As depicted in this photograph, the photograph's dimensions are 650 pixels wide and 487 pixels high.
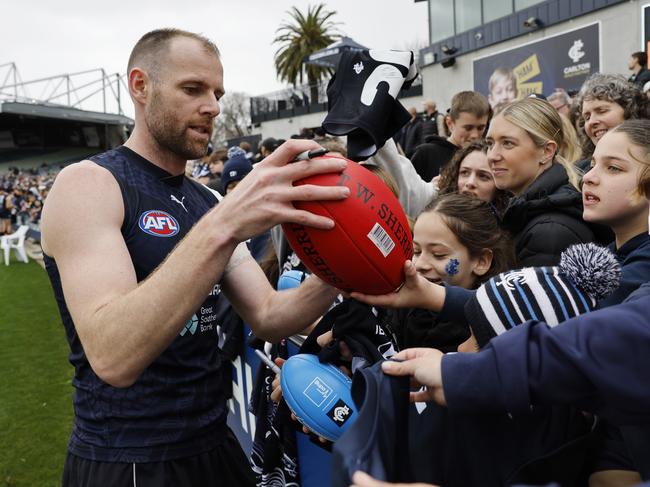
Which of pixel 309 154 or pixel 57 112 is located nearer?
pixel 309 154

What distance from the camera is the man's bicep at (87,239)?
158 centimetres

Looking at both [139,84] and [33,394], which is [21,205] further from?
[139,84]

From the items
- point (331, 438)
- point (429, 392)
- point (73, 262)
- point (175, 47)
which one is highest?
point (175, 47)

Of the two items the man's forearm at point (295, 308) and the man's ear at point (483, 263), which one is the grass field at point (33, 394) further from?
the man's ear at point (483, 263)

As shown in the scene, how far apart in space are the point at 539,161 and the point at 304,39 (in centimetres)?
3541

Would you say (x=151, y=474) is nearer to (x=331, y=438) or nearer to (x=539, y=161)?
(x=331, y=438)

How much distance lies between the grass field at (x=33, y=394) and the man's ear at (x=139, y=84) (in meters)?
3.13

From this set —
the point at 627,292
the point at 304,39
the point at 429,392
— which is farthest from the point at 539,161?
the point at 304,39

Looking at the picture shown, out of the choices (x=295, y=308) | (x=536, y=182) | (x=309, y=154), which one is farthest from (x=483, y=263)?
(x=309, y=154)

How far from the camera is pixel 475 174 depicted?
10.4ft

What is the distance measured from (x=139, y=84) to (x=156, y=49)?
0.14 m

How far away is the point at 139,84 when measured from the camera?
205 centimetres

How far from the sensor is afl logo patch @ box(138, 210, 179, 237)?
185cm

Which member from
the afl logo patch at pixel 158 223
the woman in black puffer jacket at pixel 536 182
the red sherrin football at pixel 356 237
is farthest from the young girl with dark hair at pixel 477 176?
the afl logo patch at pixel 158 223
